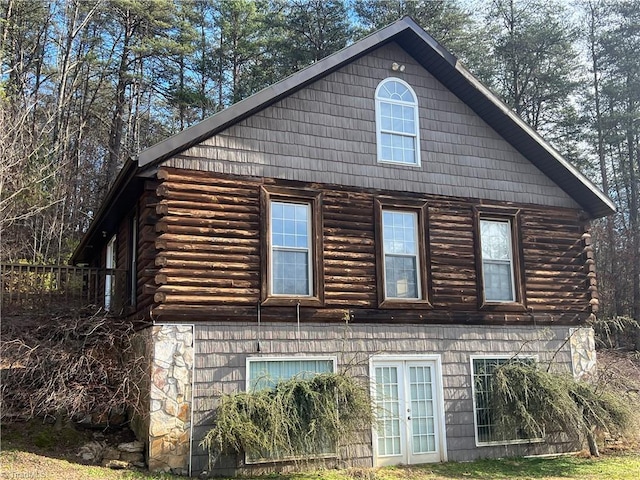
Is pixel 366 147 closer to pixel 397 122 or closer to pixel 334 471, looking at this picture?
pixel 397 122

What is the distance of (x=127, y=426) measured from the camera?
37.6 ft

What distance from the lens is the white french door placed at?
11352 mm

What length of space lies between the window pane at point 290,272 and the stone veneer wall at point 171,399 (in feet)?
5.99

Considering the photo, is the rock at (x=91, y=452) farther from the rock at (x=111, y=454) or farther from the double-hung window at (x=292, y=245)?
the double-hung window at (x=292, y=245)

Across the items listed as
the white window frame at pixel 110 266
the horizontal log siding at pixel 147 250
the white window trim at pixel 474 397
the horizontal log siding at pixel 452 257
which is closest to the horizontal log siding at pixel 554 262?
the white window trim at pixel 474 397

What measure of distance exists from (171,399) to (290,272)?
119 inches

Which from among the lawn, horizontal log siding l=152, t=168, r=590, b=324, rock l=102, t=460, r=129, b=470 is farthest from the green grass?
horizontal log siding l=152, t=168, r=590, b=324

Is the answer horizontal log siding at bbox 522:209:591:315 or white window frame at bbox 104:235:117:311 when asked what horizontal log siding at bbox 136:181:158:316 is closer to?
white window frame at bbox 104:235:117:311

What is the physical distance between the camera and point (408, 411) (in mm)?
11578

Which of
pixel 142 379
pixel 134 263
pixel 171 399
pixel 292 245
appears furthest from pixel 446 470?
pixel 134 263

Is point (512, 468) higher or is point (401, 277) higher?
point (401, 277)

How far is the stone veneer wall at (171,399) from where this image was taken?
9586 millimetres

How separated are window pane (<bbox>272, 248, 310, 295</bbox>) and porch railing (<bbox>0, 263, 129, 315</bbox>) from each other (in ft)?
10.9

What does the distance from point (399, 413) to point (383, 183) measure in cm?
442
